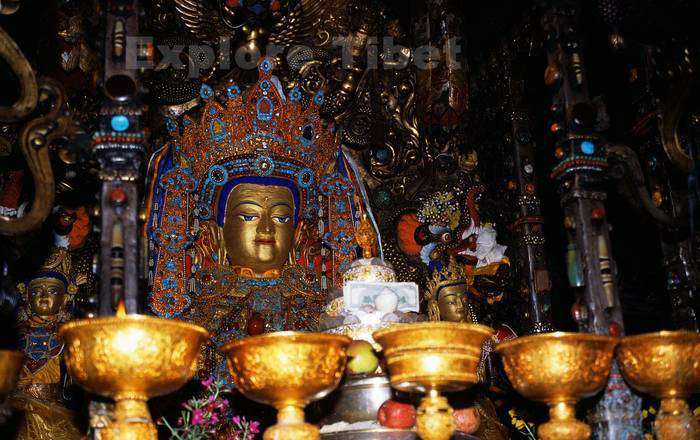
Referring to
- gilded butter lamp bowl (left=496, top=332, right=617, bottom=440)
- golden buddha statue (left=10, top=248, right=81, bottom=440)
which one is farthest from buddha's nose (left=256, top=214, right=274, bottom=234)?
gilded butter lamp bowl (left=496, top=332, right=617, bottom=440)

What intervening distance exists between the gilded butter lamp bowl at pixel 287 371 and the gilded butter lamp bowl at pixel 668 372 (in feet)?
4.31

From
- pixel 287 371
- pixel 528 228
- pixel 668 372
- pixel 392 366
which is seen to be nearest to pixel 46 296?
pixel 287 371

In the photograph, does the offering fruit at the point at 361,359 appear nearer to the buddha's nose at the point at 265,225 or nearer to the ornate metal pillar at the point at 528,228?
the ornate metal pillar at the point at 528,228

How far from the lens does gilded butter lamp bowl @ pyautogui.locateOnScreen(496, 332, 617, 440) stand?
367 centimetres

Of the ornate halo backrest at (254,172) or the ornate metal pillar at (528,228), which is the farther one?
the ornate halo backrest at (254,172)

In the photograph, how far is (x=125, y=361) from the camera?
3.21m

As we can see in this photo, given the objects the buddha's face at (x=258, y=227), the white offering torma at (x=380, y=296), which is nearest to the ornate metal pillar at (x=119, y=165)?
the white offering torma at (x=380, y=296)

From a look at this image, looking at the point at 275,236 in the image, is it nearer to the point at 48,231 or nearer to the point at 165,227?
the point at 165,227

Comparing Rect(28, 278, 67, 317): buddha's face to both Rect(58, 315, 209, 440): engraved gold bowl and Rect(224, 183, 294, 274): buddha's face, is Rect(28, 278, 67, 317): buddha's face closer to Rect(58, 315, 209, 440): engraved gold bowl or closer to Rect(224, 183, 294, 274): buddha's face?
Rect(224, 183, 294, 274): buddha's face

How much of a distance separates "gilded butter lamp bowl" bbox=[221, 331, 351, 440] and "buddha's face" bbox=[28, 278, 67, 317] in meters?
2.57

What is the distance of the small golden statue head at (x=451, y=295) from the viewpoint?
6121 mm

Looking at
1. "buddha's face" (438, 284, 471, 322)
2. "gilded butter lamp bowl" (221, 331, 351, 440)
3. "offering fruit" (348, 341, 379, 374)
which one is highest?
"buddha's face" (438, 284, 471, 322)

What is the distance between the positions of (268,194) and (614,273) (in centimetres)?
305

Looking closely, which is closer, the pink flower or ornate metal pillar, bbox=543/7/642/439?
the pink flower
